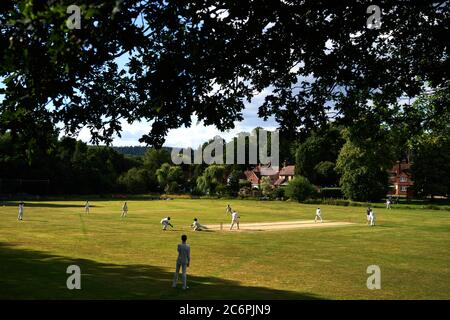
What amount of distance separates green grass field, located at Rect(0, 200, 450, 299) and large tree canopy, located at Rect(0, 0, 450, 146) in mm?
6265

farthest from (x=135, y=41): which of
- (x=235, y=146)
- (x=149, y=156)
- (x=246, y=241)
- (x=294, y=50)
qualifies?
(x=149, y=156)

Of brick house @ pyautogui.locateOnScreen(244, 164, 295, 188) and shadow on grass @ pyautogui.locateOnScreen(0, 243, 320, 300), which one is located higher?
brick house @ pyautogui.locateOnScreen(244, 164, 295, 188)

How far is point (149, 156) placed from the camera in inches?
6093

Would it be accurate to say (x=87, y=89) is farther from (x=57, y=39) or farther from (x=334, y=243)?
(x=334, y=243)

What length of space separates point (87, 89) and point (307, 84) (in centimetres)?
606

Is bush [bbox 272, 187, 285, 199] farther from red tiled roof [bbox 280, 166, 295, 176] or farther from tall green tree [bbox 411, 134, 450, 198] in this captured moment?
red tiled roof [bbox 280, 166, 295, 176]

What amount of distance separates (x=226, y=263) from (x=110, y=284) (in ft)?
22.3

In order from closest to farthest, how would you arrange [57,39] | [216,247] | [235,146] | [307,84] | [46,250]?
[57,39] → [307,84] → [46,250] → [216,247] → [235,146]

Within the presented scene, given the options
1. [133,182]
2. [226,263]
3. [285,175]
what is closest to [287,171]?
[285,175]

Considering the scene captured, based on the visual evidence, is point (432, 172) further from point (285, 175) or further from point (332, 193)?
point (285, 175)

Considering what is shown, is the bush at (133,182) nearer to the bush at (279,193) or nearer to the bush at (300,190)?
the bush at (279,193)

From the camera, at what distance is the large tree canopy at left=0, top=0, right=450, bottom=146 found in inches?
310

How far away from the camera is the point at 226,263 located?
21.2 m

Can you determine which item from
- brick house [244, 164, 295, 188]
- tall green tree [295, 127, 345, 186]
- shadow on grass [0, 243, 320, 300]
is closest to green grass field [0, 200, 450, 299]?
shadow on grass [0, 243, 320, 300]
